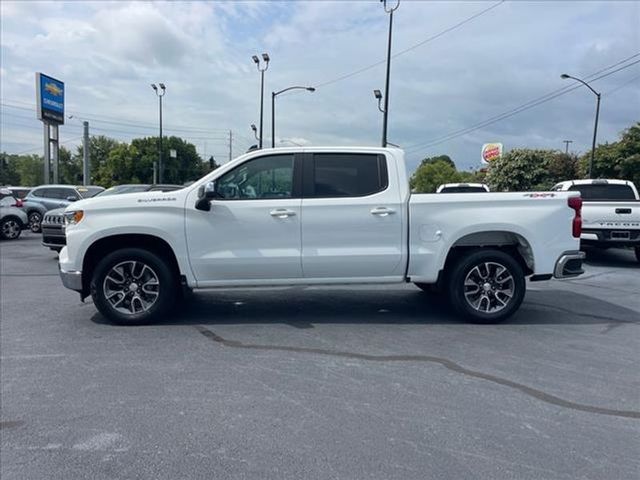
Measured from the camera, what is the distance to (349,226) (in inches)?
242

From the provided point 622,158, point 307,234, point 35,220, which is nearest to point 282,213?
point 307,234

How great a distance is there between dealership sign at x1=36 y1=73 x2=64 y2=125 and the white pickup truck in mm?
38537

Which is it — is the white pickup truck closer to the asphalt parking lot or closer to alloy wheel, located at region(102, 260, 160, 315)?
alloy wheel, located at region(102, 260, 160, 315)

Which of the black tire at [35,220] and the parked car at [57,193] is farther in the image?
the parked car at [57,193]

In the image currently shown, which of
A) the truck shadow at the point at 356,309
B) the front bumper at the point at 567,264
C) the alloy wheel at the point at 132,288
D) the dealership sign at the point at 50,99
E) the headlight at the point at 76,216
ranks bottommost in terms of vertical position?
the truck shadow at the point at 356,309

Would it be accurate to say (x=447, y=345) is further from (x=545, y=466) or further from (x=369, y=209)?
(x=545, y=466)

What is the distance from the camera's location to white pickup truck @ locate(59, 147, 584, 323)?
20.0ft

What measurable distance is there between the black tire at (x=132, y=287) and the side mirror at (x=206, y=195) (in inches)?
32.4

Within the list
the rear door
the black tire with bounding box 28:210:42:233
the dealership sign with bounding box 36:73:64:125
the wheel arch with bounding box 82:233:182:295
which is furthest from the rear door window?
the dealership sign with bounding box 36:73:64:125

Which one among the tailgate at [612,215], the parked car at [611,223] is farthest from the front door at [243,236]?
the tailgate at [612,215]

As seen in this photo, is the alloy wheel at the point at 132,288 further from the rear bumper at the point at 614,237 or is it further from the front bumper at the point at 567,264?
the rear bumper at the point at 614,237

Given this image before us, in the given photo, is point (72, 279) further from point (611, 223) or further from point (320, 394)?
point (611, 223)

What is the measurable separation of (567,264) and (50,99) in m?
43.0

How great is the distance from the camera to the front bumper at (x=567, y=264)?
20.8 feet
